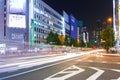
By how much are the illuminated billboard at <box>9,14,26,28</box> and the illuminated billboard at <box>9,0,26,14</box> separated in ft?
4.35

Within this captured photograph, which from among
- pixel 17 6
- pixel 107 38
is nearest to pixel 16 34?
pixel 17 6

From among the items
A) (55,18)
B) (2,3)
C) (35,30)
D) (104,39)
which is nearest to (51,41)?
(35,30)

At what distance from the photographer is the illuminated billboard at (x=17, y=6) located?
91.2 meters

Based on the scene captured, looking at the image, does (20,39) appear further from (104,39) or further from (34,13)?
(104,39)

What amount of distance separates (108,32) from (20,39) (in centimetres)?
4453

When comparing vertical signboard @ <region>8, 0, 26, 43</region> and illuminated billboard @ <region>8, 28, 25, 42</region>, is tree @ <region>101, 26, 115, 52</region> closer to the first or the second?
vertical signboard @ <region>8, 0, 26, 43</region>

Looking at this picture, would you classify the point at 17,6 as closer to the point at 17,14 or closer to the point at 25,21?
the point at 17,14

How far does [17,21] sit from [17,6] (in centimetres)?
538

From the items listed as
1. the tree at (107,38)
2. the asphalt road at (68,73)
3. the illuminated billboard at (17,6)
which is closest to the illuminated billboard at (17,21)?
the illuminated billboard at (17,6)

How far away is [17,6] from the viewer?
310ft

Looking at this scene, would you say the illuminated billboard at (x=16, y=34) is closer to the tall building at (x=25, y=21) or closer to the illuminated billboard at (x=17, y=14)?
the tall building at (x=25, y=21)

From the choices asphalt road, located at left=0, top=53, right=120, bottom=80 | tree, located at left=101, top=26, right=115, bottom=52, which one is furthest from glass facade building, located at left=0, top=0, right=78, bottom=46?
asphalt road, located at left=0, top=53, right=120, bottom=80

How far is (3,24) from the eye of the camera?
111 m

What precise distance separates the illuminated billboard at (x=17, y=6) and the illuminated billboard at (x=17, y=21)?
52.2 inches
